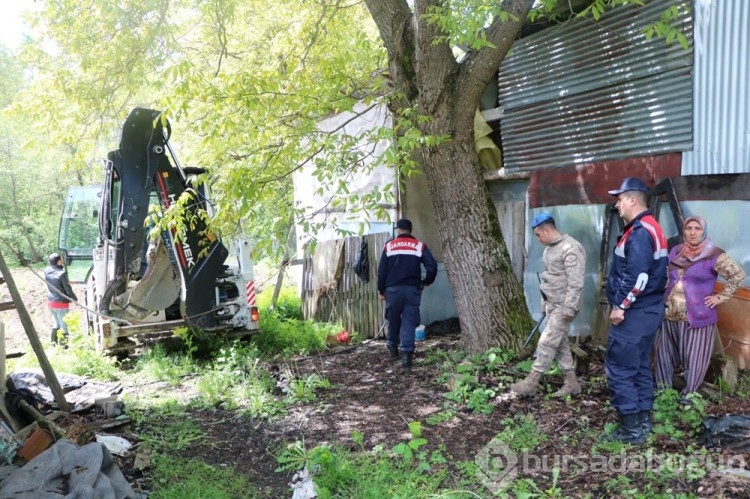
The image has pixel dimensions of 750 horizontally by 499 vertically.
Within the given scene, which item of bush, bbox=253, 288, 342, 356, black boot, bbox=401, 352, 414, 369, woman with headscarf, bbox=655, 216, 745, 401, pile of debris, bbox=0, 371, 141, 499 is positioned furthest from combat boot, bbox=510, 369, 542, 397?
bush, bbox=253, 288, 342, 356

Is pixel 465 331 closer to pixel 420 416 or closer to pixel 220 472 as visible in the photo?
pixel 420 416

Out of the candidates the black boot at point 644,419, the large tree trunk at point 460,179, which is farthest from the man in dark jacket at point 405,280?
the black boot at point 644,419

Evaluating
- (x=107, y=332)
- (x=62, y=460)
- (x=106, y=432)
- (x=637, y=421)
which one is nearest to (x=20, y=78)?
(x=107, y=332)

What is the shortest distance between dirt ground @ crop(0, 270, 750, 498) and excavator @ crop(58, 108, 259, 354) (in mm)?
1141

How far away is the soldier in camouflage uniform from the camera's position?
16.4ft

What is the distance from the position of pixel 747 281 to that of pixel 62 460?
5492mm

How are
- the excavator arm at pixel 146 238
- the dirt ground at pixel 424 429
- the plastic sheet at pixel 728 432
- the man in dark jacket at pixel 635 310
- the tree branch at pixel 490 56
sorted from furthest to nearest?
the excavator arm at pixel 146 238
the tree branch at pixel 490 56
the man in dark jacket at pixel 635 310
the plastic sheet at pixel 728 432
the dirt ground at pixel 424 429

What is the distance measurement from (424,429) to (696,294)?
263 cm

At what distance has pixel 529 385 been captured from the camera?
5152 millimetres

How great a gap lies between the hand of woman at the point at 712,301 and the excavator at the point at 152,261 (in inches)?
210

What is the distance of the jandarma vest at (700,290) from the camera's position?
4.75 meters

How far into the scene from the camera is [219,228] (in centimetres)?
636

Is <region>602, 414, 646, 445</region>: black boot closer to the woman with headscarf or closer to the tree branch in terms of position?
the woman with headscarf

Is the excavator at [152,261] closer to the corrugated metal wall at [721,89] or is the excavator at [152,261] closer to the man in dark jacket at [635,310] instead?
the man in dark jacket at [635,310]
